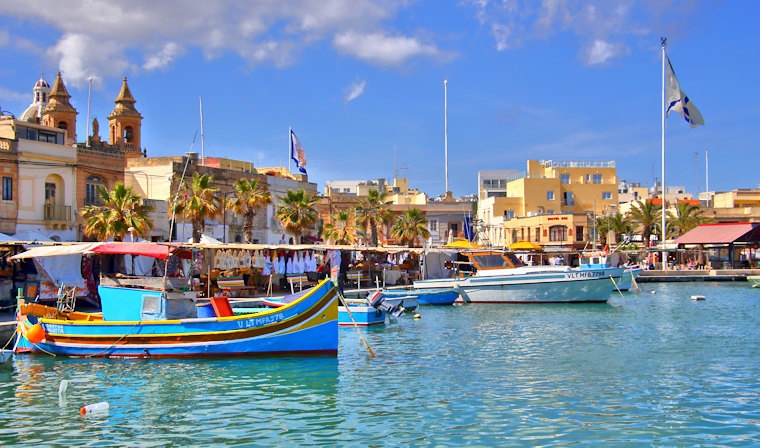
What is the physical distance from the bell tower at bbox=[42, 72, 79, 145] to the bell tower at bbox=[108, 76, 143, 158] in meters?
3.64

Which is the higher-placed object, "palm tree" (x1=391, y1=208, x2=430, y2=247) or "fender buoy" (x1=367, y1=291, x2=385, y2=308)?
"palm tree" (x1=391, y1=208, x2=430, y2=247)

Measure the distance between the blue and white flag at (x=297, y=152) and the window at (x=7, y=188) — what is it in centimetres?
1858

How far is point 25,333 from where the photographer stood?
21875 millimetres

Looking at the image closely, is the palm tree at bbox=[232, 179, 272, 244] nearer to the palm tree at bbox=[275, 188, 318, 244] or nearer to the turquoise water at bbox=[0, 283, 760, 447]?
the palm tree at bbox=[275, 188, 318, 244]

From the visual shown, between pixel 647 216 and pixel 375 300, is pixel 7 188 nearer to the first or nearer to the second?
pixel 375 300

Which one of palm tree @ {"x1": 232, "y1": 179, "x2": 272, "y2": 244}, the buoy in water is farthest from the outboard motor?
palm tree @ {"x1": 232, "y1": 179, "x2": 272, "y2": 244}

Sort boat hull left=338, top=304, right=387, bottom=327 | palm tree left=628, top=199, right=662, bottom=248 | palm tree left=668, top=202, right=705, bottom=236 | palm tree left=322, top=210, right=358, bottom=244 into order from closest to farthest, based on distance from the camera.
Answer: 1. boat hull left=338, top=304, right=387, bottom=327
2. palm tree left=322, top=210, right=358, bottom=244
3. palm tree left=628, top=199, right=662, bottom=248
4. palm tree left=668, top=202, right=705, bottom=236

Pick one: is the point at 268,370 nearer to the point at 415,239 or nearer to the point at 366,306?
the point at 366,306

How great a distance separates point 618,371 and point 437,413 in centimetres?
663

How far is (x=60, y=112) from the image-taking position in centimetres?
6669

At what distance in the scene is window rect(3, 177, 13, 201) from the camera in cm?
3603

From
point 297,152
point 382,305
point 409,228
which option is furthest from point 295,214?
point 409,228

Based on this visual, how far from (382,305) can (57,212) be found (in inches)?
722

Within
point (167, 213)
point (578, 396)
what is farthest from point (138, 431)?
point (167, 213)
